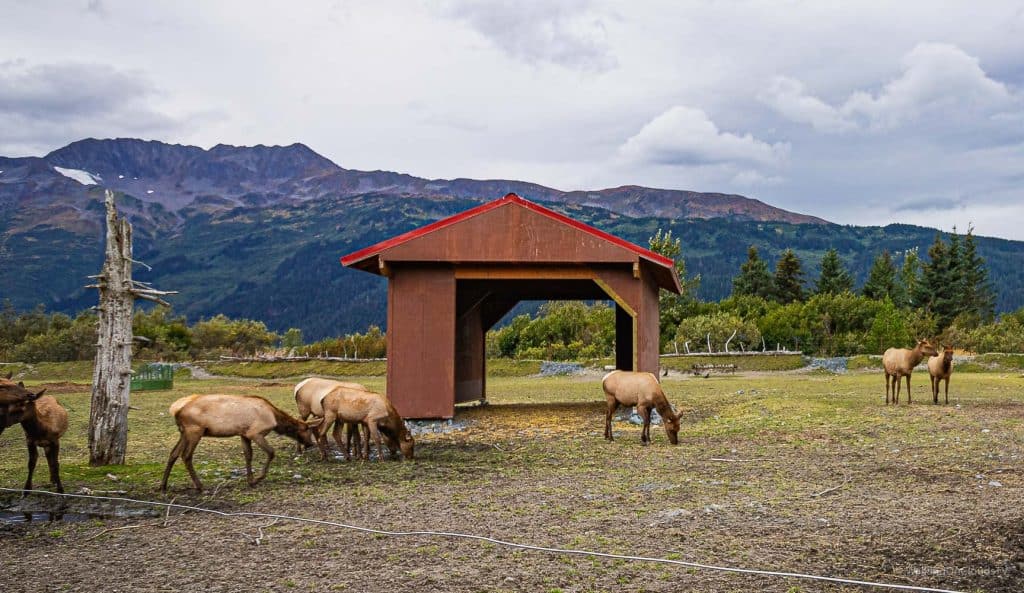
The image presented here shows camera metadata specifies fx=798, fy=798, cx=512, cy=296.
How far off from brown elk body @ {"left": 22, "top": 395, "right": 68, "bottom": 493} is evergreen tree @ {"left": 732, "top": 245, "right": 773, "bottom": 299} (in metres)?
81.3

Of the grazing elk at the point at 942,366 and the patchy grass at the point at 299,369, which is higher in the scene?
the grazing elk at the point at 942,366

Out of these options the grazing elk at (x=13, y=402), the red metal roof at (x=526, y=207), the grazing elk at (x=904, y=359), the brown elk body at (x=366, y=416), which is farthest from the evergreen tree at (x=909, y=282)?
the grazing elk at (x=13, y=402)

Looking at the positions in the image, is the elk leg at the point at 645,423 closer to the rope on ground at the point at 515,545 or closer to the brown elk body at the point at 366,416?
the brown elk body at the point at 366,416

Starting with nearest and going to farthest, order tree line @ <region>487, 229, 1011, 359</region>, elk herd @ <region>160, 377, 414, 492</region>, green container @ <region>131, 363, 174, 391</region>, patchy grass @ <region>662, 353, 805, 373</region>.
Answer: elk herd @ <region>160, 377, 414, 492</region> → green container @ <region>131, 363, 174, 391</region> → patchy grass @ <region>662, 353, 805, 373</region> → tree line @ <region>487, 229, 1011, 359</region>

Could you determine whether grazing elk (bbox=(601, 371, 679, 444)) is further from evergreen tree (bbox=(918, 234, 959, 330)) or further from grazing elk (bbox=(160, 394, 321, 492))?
evergreen tree (bbox=(918, 234, 959, 330))

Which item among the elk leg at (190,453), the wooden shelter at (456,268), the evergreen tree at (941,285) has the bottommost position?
the elk leg at (190,453)

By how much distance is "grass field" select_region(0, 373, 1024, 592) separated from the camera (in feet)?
23.4

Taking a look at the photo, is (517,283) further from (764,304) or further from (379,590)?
(764,304)

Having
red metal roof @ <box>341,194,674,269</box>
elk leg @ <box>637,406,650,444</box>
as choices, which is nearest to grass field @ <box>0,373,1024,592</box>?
elk leg @ <box>637,406,650,444</box>

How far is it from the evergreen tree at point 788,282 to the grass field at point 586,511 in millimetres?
69798

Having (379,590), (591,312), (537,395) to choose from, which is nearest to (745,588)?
(379,590)

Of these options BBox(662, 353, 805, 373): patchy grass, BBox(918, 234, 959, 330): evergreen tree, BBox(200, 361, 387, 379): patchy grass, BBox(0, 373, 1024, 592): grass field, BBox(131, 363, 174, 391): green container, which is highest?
BBox(918, 234, 959, 330): evergreen tree

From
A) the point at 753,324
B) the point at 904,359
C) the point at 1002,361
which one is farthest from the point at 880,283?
the point at 904,359

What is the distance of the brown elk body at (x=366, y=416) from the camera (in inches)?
569
